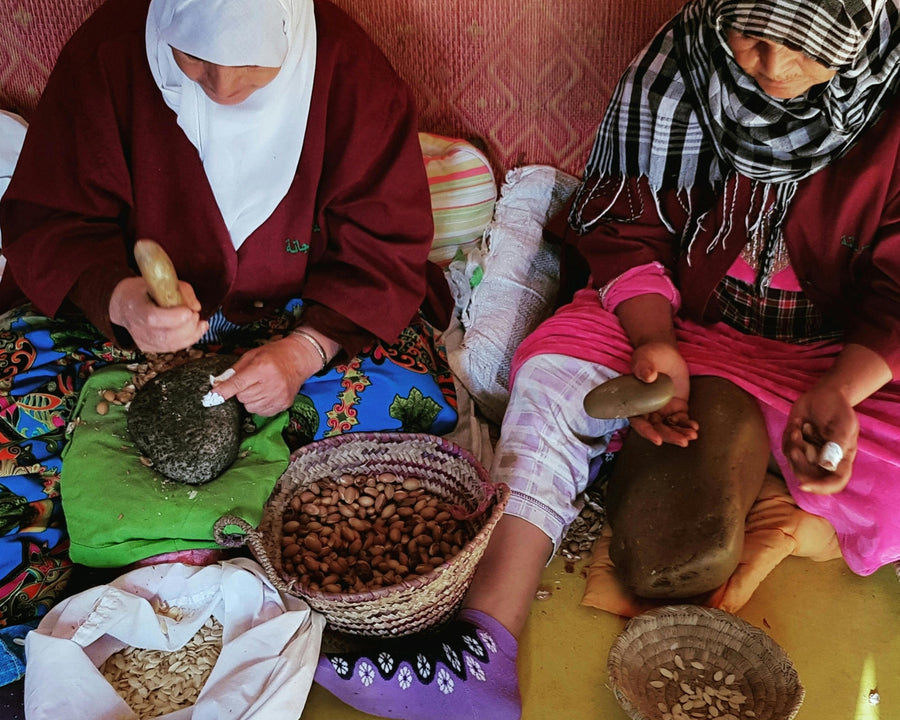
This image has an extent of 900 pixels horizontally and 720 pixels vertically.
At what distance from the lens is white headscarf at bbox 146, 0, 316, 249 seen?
1114mm

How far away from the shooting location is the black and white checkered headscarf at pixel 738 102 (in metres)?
1.10

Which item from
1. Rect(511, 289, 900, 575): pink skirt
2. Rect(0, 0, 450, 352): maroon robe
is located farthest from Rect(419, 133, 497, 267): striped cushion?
Rect(511, 289, 900, 575): pink skirt

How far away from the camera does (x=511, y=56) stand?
1.71 meters

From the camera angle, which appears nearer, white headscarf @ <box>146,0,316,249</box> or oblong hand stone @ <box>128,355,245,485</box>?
white headscarf @ <box>146,0,316,249</box>

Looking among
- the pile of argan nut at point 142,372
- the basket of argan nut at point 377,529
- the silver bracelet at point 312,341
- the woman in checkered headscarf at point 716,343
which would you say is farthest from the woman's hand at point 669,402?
the pile of argan nut at point 142,372

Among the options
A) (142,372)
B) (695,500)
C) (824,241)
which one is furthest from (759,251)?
(142,372)

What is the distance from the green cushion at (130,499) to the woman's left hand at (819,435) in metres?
0.80

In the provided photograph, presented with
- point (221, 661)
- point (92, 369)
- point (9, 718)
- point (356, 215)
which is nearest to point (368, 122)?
point (356, 215)

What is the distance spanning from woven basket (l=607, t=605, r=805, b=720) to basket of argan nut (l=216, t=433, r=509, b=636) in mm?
275

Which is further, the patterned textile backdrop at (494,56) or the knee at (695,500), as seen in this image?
the patterned textile backdrop at (494,56)

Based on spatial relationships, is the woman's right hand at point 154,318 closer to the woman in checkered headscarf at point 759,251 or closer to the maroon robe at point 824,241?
the woman in checkered headscarf at point 759,251

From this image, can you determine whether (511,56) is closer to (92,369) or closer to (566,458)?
(566,458)

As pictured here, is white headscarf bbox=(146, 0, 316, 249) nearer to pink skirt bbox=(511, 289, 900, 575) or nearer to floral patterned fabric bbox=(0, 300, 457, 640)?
floral patterned fabric bbox=(0, 300, 457, 640)

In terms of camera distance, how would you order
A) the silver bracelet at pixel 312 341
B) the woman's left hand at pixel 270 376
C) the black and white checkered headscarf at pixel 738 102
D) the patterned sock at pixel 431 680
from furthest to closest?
the silver bracelet at pixel 312 341
the woman's left hand at pixel 270 376
the patterned sock at pixel 431 680
the black and white checkered headscarf at pixel 738 102
